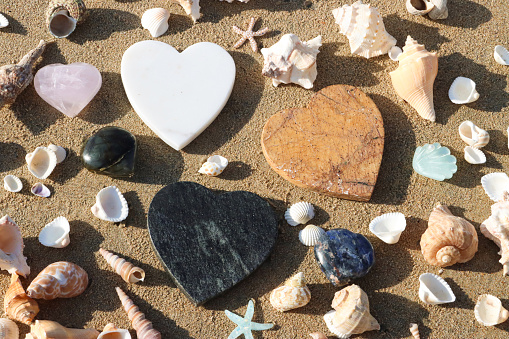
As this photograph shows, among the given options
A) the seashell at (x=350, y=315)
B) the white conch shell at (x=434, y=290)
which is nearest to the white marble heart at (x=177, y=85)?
the seashell at (x=350, y=315)

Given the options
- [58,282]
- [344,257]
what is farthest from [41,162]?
[344,257]

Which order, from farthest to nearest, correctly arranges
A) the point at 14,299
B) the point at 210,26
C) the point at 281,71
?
the point at 210,26, the point at 281,71, the point at 14,299

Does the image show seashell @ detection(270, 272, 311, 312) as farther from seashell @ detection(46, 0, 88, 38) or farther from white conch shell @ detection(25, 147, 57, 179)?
seashell @ detection(46, 0, 88, 38)

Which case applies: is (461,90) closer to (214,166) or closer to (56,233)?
(214,166)

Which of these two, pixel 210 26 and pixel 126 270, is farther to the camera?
pixel 210 26

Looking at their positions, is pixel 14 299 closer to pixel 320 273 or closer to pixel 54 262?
pixel 54 262

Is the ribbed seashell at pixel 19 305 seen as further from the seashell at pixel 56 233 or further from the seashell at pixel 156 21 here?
the seashell at pixel 156 21

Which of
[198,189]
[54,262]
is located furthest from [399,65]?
[54,262]

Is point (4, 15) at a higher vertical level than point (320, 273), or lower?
higher
